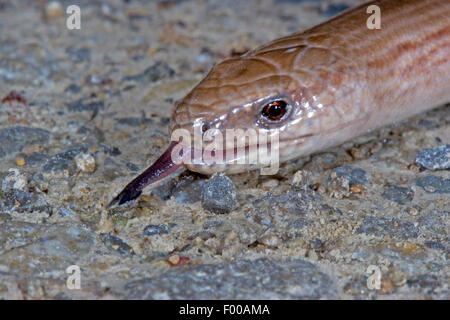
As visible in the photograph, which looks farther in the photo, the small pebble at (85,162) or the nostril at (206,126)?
the small pebble at (85,162)

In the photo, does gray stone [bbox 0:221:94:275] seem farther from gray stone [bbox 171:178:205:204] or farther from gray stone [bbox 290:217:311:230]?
gray stone [bbox 290:217:311:230]

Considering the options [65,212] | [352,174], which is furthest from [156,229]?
[352,174]

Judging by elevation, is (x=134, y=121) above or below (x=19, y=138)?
above

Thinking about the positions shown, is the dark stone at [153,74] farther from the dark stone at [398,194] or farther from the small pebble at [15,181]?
the dark stone at [398,194]

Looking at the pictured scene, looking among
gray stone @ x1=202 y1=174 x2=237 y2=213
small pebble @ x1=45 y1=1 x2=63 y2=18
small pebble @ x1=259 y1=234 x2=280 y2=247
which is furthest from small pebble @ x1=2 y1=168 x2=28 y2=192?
small pebble @ x1=45 y1=1 x2=63 y2=18

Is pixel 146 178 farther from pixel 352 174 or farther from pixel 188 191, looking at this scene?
pixel 352 174

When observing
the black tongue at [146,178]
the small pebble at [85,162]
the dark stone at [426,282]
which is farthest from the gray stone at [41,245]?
the dark stone at [426,282]
